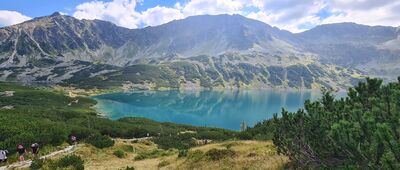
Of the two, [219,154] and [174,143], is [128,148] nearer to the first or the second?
[174,143]

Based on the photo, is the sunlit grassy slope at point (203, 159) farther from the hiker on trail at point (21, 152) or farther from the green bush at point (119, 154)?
the hiker on trail at point (21, 152)

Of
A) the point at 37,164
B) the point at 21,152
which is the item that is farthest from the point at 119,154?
the point at 37,164

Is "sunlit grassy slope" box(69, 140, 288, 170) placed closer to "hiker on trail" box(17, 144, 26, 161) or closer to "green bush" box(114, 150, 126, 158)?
"green bush" box(114, 150, 126, 158)

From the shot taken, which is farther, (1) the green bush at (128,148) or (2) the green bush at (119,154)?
(1) the green bush at (128,148)

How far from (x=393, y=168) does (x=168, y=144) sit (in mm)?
49841

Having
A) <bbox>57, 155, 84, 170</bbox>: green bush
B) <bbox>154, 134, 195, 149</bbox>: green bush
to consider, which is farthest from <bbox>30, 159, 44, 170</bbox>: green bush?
<bbox>154, 134, 195, 149</bbox>: green bush

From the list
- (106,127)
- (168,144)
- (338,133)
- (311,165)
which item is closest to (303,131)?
(311,165)

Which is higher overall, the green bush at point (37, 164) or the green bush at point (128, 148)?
the green bush at point (37, 164)

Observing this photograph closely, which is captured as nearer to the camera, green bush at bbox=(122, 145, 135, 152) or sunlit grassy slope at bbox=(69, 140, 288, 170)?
sunlit grassy slope at bbox=(69, 140, 288, 170)

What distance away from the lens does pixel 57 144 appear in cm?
4322

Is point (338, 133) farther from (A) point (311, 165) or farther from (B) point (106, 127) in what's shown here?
(B) point (106, 127)

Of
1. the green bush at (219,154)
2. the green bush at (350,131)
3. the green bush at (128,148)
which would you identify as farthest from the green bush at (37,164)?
the green bush at (350,131)

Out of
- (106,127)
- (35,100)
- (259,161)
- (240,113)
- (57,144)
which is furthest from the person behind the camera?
(240,113)

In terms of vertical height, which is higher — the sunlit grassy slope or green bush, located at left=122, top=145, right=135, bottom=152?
the sunlit grassy slope
